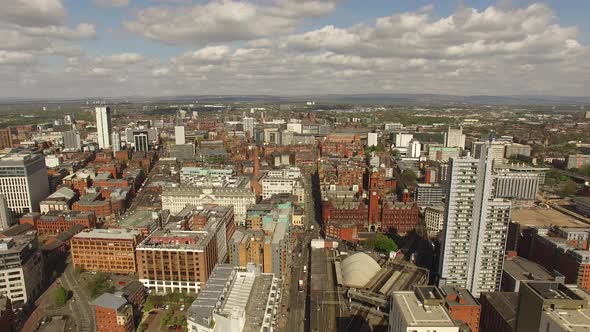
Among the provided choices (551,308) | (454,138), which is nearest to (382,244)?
(551,308)

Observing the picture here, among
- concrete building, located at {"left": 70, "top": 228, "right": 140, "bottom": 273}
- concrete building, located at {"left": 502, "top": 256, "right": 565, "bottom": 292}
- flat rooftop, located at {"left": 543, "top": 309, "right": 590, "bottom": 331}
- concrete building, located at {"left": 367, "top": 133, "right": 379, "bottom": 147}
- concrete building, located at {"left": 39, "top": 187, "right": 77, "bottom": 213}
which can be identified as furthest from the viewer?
concrete building, located at {"left": 367, "top": 133, "right": 379, "bottom": 147}

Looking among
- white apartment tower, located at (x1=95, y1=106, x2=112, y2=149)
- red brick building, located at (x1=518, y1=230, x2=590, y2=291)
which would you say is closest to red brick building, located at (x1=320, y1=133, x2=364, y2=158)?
red brick building, located at (x1=518, y1=230, x2=590, y2=291)

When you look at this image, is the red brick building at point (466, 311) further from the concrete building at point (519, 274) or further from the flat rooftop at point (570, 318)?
the flat rooftop at point (570, 318)

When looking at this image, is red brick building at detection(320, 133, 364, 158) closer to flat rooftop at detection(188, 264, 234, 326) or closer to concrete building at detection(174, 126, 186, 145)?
concrete building at detection(174, 126, 186, 145)

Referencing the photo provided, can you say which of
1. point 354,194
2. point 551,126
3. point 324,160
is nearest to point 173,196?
point 354,194

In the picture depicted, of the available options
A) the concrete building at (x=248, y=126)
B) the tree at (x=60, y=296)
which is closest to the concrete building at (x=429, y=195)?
the tree at (x=60, y=296)
